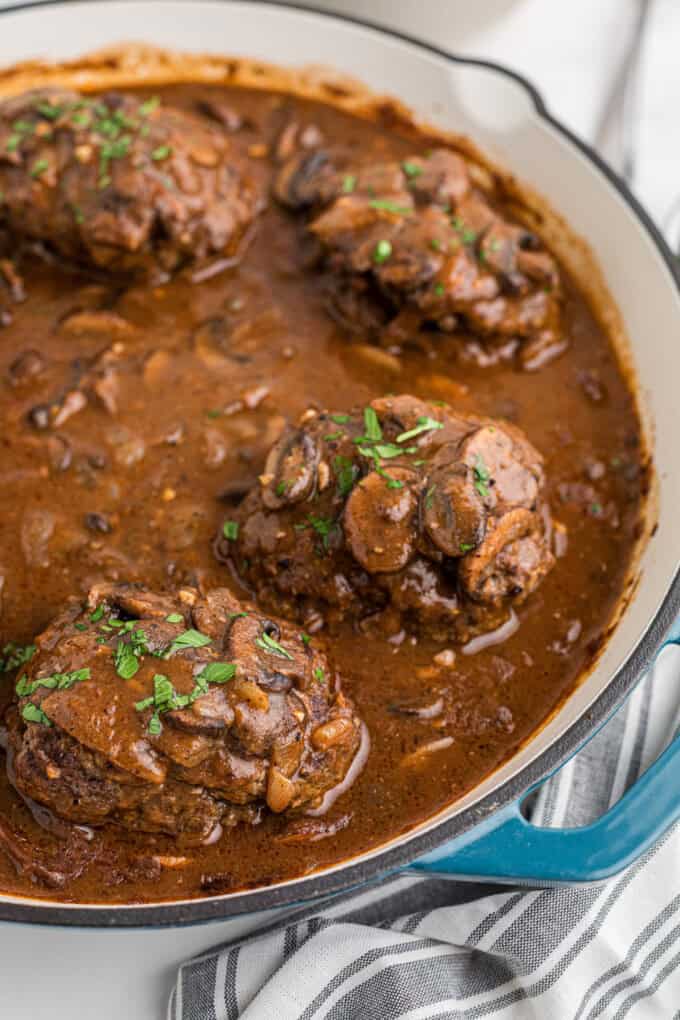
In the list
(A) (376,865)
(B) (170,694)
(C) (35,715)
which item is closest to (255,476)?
(B) (170,694)

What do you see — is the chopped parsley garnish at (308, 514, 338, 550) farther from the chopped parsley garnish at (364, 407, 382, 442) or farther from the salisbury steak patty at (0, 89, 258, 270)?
the salisbury steak patty at (0, 89, 258, 270)

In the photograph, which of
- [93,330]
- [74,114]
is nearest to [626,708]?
[93,330]

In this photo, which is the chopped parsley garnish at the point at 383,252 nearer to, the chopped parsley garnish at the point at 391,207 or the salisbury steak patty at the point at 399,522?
the chopped parsley garnish at the point at 391,207

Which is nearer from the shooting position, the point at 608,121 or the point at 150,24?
the point at 150,24

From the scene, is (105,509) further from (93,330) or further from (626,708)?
(626,708)

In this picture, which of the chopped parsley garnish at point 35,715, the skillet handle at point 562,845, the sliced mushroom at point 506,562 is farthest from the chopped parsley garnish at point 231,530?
the skillet handle at point 562,845

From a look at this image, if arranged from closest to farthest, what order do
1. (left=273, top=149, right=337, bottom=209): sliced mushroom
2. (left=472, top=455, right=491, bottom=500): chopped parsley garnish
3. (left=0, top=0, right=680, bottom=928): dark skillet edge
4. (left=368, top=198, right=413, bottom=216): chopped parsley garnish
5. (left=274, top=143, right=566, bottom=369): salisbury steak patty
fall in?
(left=0, top=0, right=680, bottom=928): dark skillet edge, (left=472, top=455, right=491, bottom=500): chopped parsley garnish, (left=274, top=143, right=566, bottom=369): salisbury steak patty, (left=368, top=198, right=413, bottom=216): chopped parsley garnish, (left=273, top=149, right=337, bottom=209): sliced mushroom

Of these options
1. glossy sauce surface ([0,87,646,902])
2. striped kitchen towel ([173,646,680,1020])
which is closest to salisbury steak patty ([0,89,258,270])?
glossy sauce surface ([0,87,646,902])
